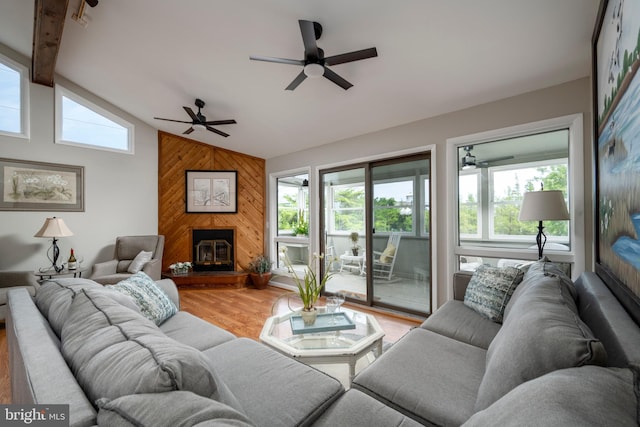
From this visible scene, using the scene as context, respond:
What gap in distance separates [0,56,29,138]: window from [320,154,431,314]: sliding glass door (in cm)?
433

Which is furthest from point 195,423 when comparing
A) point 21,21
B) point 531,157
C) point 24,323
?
point 21,21

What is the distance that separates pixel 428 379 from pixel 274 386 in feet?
2.43

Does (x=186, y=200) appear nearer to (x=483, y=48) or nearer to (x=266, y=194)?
(x=266, y=194)

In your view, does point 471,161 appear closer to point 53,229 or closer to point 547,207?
point 547,207

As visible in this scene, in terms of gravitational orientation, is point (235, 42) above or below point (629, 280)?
above

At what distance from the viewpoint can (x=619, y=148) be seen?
1293mm

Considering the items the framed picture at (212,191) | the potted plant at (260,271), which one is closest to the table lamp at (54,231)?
the framed picture at (212,191)

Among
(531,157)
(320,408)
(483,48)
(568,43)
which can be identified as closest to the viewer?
(320,408)

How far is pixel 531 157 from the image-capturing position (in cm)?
294

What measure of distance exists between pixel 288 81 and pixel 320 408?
3.01 m

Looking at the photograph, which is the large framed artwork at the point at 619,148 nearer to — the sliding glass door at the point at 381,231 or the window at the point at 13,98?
the sliding glass door at the point at 381,231

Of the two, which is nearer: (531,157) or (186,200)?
(531,157)

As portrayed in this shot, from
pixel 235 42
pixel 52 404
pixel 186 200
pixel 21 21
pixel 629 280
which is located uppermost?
pixel 21 21

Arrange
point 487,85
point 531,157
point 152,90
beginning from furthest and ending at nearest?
1. point 152,90
2. point 531,157
3. point 487,85
